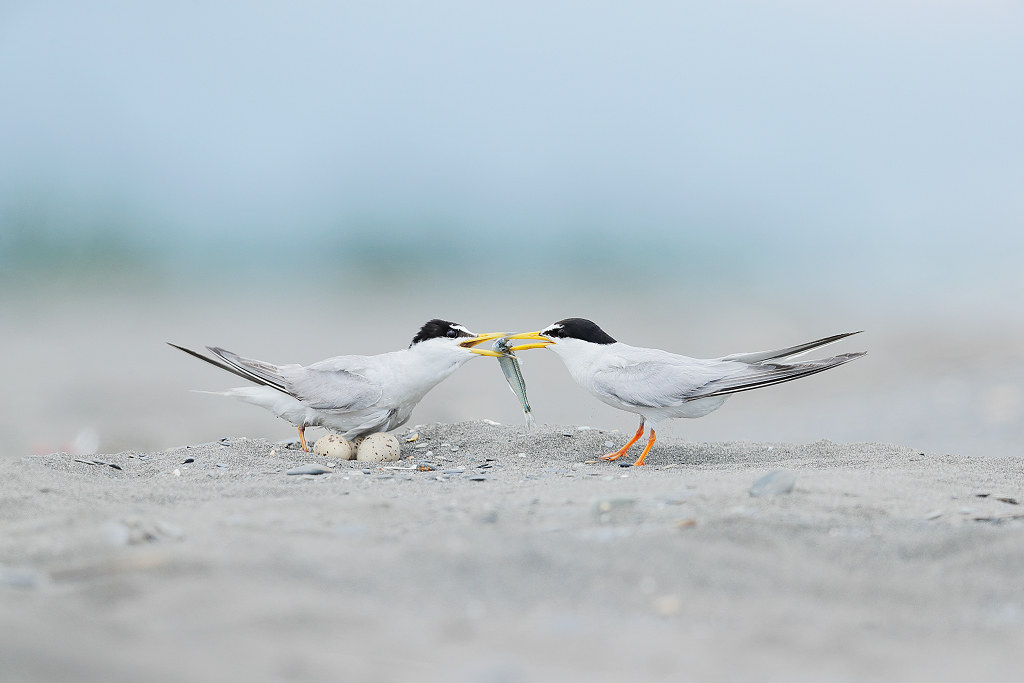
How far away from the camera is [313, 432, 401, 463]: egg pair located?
219 inches

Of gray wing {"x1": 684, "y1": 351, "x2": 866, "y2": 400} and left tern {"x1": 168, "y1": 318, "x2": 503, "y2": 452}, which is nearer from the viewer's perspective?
gray wing {"x1": 684, "y1": 351, "x2": 866, "y2": 400}

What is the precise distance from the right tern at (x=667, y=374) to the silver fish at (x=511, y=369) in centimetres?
42

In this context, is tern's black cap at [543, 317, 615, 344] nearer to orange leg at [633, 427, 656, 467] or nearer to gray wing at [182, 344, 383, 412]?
orange leg at [633, 427, 656, 467]

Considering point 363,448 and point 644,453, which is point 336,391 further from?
point 644,453

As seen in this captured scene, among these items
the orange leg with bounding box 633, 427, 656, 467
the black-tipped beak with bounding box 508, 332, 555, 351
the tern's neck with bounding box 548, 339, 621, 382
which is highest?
the black-tipped beak with bounding box 508, 332, 555, 351

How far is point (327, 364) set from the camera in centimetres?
590

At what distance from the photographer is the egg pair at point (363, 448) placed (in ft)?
18.3

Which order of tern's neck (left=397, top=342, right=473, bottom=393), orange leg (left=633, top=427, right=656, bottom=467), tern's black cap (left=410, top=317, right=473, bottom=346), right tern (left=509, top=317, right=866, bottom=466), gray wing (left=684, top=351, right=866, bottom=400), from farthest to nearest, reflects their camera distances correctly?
tern's black cap (left=410, top=317, right=473, bottom=346) → tern's neck (left=397, top=342, right=473, bottom=393) → orange leg (left=633, top=427, right=656, bottom=467) → right tern (left=509, top=317, right=866, bottom=466) → gray wing (left=684, top=351, right=866, bottom=400)

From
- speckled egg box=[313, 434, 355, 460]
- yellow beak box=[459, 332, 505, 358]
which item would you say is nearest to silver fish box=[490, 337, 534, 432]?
yellow beak box=[459, 332, 505, 358]

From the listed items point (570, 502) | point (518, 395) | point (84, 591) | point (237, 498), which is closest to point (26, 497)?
point (237, 498)

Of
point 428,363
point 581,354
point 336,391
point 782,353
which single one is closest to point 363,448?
point 336,391

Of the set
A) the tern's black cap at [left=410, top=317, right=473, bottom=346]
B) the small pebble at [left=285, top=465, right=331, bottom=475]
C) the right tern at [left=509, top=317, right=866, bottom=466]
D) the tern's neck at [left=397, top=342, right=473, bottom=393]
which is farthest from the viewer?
the tern's black cap at [left=410, top=317, right=473, bottom=346]

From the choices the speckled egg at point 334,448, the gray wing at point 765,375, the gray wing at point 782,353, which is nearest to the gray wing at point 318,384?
the speckled egg at point 334,448

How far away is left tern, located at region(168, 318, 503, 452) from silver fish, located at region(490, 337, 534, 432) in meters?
0.08
